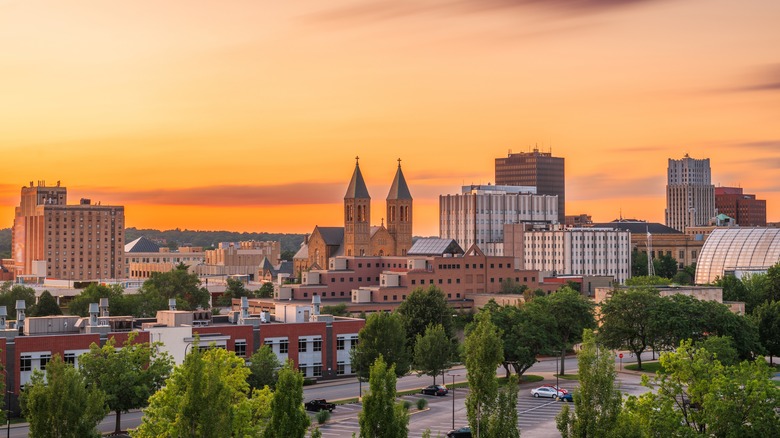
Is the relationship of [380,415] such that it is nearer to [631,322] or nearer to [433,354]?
[433,354]

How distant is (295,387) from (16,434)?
133 ft

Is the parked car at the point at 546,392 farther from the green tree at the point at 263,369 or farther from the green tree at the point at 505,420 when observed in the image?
the green tree at the point at 505,420

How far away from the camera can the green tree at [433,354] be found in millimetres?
113062

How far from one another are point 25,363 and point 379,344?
32.5 m

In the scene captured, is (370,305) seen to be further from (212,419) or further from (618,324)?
(212,419)

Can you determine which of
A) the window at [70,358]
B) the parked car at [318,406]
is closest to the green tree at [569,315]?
the parked car at [318,406]

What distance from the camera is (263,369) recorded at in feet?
319

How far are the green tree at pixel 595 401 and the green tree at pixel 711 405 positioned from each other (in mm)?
1992

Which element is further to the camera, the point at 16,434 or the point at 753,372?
the point at 16,434

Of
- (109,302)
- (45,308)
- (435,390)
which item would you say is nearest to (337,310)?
(109,302)

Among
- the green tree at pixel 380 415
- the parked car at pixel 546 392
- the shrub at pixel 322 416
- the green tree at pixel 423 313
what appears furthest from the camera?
the green tree at pixel 423 313

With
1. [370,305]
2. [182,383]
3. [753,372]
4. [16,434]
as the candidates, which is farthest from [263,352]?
[370,305]

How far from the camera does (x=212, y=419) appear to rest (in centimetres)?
5575

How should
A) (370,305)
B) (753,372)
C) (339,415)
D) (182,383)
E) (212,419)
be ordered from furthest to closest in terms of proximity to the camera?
1. (370,305)
2. (339,415)
3. (753,372)
4. (182,383)
5. (212,419)
